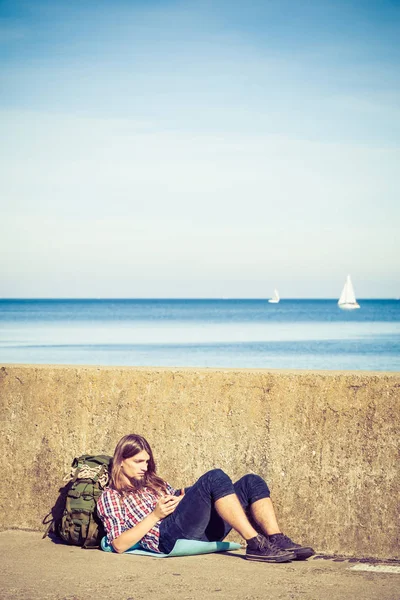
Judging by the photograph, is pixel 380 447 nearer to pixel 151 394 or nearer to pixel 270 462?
pixel 270 462

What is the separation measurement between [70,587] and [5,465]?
1.59m

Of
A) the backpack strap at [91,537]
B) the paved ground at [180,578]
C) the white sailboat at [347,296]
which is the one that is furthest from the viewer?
the white sailboat at [347,296]

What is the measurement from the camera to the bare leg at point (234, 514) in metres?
4.73

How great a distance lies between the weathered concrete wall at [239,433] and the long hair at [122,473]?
0.31 m

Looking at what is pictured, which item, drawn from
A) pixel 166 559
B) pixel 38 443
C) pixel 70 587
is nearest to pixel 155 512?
pixel 166 559

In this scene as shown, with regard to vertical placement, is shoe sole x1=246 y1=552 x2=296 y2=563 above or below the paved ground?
above

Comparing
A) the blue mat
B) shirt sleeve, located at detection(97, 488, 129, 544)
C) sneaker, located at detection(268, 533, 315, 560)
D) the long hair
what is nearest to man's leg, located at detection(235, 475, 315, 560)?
sneaker, located at detection(268, 533, 315, 560)

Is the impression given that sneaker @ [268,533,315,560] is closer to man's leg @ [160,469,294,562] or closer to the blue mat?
man's leg @ [160,469,294,562]

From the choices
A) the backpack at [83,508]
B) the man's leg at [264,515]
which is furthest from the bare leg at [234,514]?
the backpack at [83,508]

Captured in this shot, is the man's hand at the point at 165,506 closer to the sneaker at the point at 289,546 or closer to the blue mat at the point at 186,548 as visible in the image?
the blue mat at the point at 186,548

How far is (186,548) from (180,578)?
18.0 inches

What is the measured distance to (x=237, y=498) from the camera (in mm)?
4863

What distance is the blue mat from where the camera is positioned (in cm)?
487

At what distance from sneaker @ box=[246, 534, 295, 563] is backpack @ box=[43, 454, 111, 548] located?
98 centimetres
